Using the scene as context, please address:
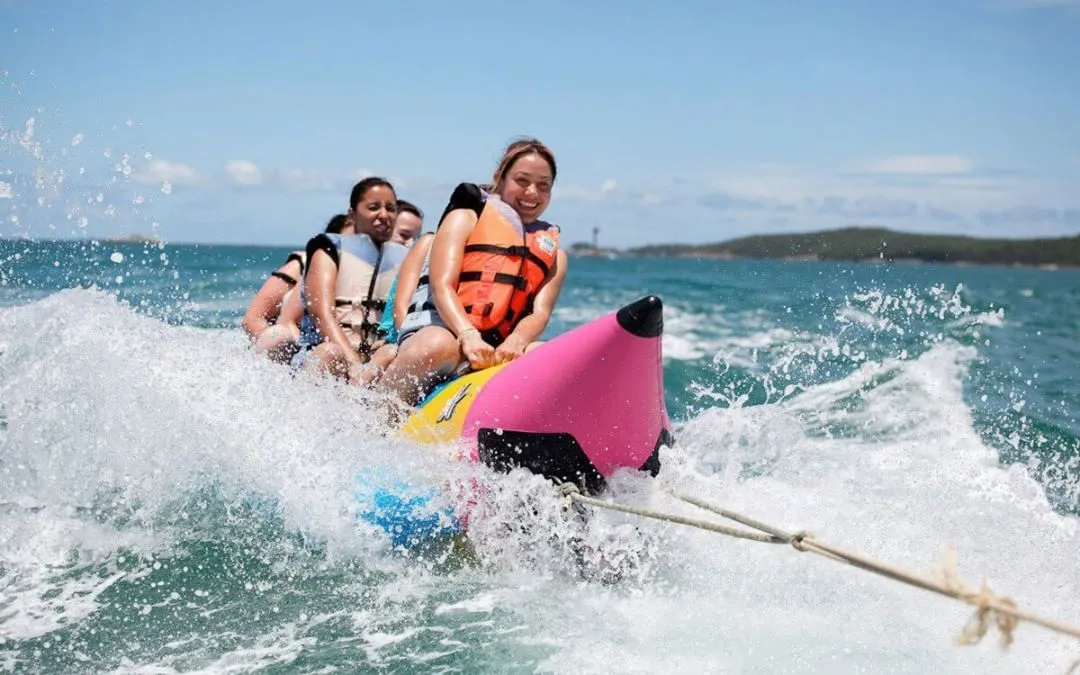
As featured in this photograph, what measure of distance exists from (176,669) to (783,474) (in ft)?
9.06

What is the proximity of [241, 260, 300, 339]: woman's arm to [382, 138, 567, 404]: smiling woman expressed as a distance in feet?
6.44

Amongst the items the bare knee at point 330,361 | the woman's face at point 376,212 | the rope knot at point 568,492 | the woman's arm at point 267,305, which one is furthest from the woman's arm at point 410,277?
the woman's arm at point 267,305

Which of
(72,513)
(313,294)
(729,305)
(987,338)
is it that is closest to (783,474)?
(313,294)

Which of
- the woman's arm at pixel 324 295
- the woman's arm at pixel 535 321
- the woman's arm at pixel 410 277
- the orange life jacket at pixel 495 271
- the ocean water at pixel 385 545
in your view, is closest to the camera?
the ocean water at pixel 385 545

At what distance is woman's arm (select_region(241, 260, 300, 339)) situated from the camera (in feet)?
18.9

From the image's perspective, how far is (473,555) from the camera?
355 cm

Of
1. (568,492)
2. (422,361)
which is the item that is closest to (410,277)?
(422,361)

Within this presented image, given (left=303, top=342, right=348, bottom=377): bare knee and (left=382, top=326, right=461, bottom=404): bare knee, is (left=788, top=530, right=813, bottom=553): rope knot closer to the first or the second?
(left=382, top=326, right=461, bottom=404): bare knee

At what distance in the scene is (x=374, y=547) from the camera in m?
3.55

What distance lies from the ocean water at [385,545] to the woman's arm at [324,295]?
43 centimetres

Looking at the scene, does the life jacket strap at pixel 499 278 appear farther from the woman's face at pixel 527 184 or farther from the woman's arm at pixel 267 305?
the woman's arm at pixel 267 305

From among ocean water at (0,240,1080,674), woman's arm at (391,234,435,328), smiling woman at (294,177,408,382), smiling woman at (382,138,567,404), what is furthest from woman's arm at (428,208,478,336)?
smiling woman at (294,177,408,382)

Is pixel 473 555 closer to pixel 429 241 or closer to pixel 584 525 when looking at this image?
pixel 584 525

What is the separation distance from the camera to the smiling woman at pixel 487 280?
3.79 meters
